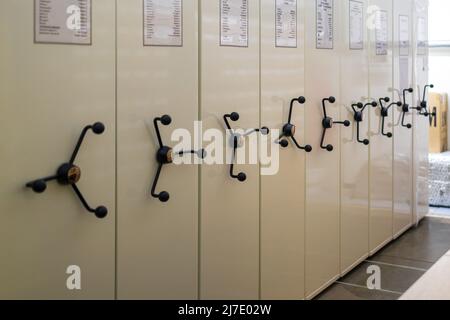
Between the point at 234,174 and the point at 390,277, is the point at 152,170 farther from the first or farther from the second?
the point at 390,277

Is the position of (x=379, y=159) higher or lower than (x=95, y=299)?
higher

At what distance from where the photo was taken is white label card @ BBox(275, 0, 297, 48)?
2.59 m

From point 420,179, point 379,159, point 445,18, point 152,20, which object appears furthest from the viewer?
point 445,18

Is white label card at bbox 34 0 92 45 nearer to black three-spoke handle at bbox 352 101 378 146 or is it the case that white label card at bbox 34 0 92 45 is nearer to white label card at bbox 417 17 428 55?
black three-spoke handle at bbox 352 101 378 146

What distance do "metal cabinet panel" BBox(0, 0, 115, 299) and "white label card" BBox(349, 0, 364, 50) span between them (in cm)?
194

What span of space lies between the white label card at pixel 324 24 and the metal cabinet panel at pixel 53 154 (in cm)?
147

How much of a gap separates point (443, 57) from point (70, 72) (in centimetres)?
521

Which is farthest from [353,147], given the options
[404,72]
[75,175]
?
[75,175]

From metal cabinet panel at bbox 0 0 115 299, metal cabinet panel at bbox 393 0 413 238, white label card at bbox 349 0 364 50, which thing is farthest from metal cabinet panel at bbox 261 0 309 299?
metal cabinet panel at bbox 393 0 413 238

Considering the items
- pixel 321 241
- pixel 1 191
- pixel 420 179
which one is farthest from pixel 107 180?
pixel 420 179

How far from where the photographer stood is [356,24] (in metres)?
3.35

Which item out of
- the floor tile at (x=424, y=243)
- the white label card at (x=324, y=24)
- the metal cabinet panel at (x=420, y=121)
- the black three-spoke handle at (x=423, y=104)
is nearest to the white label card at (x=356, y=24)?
the white label card at (x=324, y=24)

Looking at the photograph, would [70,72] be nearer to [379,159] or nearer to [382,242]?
[379,159]

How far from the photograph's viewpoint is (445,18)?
18.8ft
